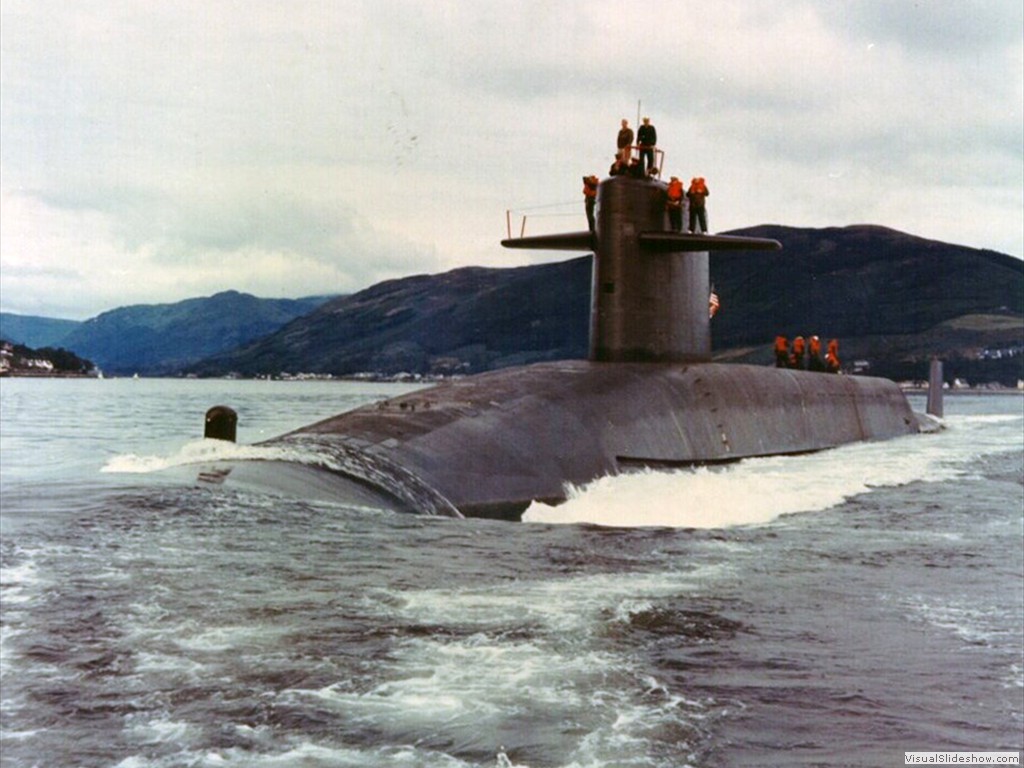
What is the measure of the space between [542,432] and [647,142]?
22.7 ft

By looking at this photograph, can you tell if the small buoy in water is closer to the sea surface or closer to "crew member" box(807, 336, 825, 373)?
the sea surface

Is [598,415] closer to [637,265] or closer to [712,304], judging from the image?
[637,265]

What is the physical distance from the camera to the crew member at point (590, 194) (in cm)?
1859

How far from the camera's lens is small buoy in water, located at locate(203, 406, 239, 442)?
42.1 ft

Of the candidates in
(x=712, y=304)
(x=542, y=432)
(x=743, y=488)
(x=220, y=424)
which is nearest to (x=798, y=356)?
(x=712, y=304)

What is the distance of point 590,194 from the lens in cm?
1862

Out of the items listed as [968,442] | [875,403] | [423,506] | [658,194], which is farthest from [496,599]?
[968,442]

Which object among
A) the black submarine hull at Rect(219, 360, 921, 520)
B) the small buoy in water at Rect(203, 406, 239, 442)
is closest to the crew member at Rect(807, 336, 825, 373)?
the black submarine hull at Rect(219, 360, 921, 520)

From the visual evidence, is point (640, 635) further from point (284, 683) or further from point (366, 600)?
point (284, 683)

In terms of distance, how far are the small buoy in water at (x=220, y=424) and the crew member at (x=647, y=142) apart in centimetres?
902

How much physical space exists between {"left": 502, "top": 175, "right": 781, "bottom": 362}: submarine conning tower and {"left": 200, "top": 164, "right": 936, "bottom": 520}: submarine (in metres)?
0.02

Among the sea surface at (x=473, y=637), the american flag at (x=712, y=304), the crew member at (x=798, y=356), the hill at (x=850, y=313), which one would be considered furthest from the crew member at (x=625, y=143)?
the hill at (x=850, y=313)

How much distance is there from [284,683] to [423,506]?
5.59 m

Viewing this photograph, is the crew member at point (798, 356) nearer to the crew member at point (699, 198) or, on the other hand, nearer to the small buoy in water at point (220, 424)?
the crew member at point (699, 198)
